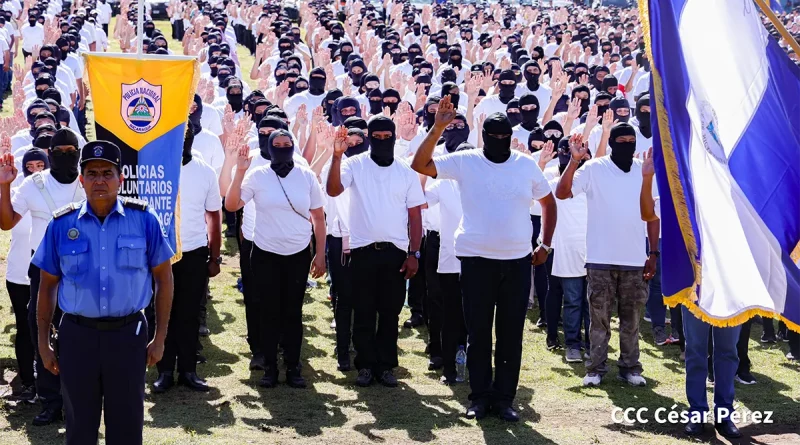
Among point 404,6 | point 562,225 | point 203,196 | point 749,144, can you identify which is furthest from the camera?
point 404,6

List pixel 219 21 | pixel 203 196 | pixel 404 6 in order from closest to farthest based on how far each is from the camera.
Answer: pixel 203 196
pixel 219 21
pixel 404 6

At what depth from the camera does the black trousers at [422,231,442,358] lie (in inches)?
371

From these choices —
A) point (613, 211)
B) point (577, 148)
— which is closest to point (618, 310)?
point (613, 211)

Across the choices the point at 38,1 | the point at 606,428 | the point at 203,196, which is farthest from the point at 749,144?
the point at 38,1

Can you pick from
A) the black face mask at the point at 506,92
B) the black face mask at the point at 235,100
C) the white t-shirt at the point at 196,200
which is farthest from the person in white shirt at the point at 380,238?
the black face mask at the point at 506,92

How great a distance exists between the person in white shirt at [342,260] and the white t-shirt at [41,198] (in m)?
2.00

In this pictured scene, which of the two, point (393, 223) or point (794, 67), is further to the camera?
point (393, 223)

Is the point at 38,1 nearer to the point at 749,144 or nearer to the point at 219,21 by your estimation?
the point at 219,21

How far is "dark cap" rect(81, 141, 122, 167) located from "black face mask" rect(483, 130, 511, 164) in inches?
107

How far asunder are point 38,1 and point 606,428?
29709mm

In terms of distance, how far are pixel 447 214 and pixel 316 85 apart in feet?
19.3

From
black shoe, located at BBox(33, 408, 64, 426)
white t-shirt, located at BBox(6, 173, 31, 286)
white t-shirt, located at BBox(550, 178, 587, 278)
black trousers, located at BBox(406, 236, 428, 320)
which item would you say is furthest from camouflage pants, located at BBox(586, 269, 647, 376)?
white t-shirt, located at BBox(6, 173, 31, 286)

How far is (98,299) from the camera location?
Result: 600 centimetres

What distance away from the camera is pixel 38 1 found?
113 ft
